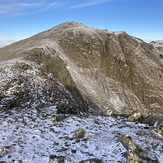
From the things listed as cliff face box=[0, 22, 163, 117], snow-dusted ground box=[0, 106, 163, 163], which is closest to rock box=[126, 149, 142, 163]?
snow-dusted ground box=[0, 106, 163, 163]

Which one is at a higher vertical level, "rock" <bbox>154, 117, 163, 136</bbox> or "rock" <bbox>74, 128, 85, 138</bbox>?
"rock" <bbox>74, 128, 85, 138</bbox>

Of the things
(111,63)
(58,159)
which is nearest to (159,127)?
(58,159)

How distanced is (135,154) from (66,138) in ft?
11.0

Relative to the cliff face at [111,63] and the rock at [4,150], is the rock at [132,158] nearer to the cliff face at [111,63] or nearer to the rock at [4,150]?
the rock at [4,150]

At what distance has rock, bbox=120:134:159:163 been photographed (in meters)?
8.64

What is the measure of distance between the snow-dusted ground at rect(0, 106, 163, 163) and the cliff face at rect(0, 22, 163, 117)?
23.8 m

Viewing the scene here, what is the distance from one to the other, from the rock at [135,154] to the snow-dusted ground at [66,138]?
0.28 m

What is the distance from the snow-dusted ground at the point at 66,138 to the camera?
909 cm

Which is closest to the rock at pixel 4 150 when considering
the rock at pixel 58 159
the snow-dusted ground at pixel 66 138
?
the snow-dusted ground at pixel 66 138

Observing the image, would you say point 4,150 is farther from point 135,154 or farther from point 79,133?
point 135,154

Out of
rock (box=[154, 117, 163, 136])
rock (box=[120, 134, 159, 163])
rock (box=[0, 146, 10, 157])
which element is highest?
rock (box=[0, 146, 10, 157])

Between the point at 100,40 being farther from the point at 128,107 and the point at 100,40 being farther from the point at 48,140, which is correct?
the point at 48,140

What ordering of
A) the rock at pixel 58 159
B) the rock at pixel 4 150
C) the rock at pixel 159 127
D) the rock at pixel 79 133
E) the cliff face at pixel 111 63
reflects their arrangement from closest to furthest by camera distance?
1. the rock at pixel 58 159
2. the rock at pixel 4 150
3. the rock at pixel 79 133
4. the rock at pixel 159 127
5. the cliff face at pixel 111 63

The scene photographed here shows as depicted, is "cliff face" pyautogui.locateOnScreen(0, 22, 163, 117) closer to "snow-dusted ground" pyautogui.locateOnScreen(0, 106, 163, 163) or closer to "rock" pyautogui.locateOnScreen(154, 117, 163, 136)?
"snow-dusted ground" pyautogui.locateOnScreen(0, 106, 163, 163)
